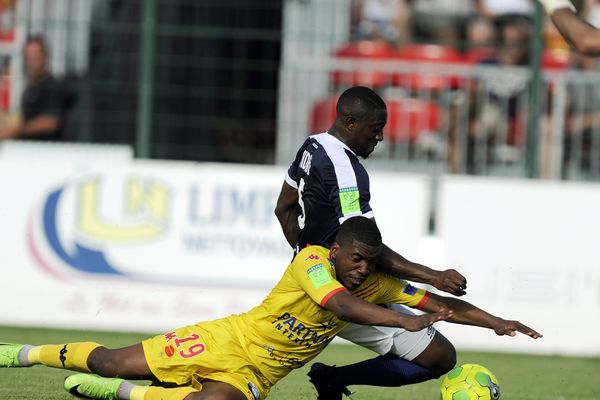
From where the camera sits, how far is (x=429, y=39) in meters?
15.4

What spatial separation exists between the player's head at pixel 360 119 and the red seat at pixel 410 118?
699cm

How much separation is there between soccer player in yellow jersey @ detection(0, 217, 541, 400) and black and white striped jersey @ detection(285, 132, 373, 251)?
23 cm

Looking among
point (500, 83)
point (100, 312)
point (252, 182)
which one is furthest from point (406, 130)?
point (100, 312)

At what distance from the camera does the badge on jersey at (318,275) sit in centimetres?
670

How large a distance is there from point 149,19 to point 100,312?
10.7 feet

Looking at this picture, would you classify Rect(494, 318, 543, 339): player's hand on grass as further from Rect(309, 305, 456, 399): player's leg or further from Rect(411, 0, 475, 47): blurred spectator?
Rect(411, 0, 475, 47): blurred spectator

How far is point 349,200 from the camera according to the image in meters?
6.98

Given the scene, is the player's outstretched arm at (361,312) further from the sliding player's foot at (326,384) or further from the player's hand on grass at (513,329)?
the sliding player's foot at (326,384)

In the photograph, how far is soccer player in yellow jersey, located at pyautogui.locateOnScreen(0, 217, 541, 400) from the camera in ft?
22.0

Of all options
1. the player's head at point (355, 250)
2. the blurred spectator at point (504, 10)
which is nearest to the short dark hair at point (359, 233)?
the player's head at point (355, 250)

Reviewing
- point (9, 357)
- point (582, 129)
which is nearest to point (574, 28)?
point (9, 357)

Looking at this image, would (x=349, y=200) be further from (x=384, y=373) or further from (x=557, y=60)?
(x=557, y=60)

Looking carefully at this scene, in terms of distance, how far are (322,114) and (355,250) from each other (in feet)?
24.3

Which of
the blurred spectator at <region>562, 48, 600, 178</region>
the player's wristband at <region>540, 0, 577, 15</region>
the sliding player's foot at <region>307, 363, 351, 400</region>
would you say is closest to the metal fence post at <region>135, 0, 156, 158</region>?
the blurred spectator at <region>562, 48, 600, 178</region>
